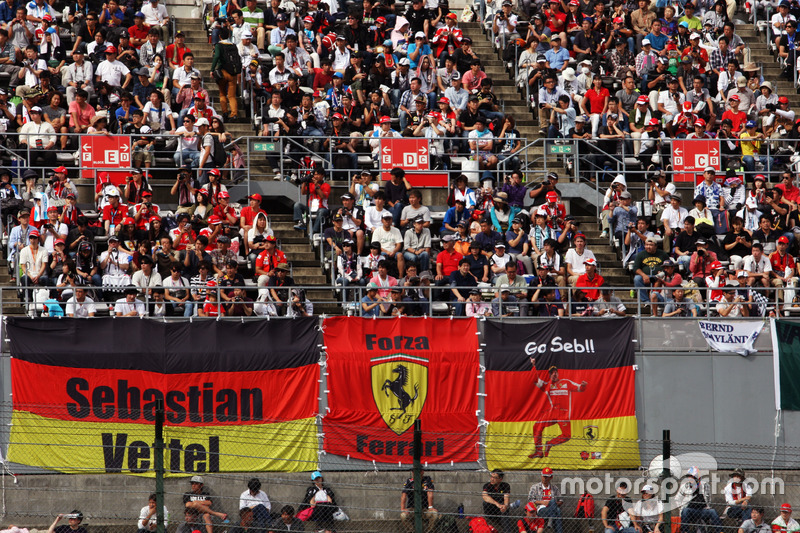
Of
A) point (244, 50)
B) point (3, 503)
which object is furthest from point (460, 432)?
point (244, 50)

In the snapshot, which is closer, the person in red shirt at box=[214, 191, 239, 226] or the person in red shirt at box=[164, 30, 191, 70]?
the person in red shirt at box=[214, 191, 239, 226]

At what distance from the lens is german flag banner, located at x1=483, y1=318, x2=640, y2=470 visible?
771 inches

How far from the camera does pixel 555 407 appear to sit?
64.7 ft

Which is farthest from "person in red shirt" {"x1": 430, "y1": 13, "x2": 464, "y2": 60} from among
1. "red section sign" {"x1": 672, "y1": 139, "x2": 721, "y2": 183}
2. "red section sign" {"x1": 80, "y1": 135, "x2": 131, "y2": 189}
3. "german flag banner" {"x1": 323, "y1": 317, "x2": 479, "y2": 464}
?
"german flag banner" {"x1": 323, "y1": 317, "x2": 479, "y2": 464}

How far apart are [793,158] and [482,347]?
9932 mm

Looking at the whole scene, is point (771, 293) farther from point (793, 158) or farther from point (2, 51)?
point (2, 51)

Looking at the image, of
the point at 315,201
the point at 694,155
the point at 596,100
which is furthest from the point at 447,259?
the point at 596,100

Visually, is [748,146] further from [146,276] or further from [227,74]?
[146,276]

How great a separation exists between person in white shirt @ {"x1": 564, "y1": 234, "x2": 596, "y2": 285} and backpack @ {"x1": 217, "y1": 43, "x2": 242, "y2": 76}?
7.99 metres

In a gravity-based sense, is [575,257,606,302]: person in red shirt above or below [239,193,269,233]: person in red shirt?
below

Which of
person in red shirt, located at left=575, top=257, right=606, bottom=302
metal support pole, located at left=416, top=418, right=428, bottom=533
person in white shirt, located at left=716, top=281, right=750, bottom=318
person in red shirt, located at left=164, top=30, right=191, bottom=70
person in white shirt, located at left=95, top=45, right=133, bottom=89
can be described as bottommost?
metal support pole, located at left=416, top=418, right=428, bottom=533

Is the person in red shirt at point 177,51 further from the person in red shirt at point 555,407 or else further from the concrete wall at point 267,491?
the person in red shirt at point 555,407

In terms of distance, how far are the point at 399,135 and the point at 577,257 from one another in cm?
466

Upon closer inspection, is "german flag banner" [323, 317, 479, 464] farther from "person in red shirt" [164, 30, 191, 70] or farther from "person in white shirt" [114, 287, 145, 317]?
"person in red shirt" [164, 30, 191, 70]
